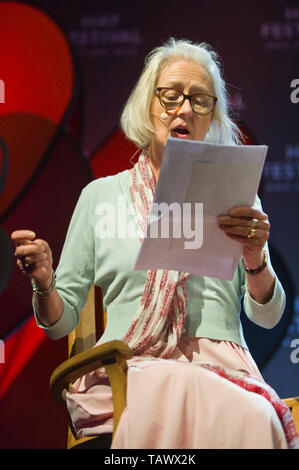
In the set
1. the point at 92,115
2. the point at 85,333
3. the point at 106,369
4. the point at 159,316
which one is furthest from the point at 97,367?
the point at 92,115

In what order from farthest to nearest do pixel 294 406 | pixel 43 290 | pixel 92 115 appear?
pixel 92 115 → pixel 294 406 → pixel 43 290

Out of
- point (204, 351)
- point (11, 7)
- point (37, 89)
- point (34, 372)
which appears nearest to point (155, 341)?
point (204, 351)

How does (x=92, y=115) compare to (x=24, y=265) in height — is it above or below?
A: above

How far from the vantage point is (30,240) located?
146 cm

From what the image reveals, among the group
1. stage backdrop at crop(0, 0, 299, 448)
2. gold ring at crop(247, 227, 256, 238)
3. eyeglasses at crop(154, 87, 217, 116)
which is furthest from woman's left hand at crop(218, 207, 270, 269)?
stage backdrop at crop(0, 0, 299, 448)

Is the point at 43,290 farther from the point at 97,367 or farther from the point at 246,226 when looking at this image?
the point at 246,226

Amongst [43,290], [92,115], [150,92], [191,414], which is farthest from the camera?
[92,115]

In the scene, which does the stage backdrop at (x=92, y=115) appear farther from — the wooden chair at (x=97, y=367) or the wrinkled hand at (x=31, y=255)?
the wrinkled hand at (x=31, y=255)

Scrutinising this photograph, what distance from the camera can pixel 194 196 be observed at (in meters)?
1.35

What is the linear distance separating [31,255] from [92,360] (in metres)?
0.30

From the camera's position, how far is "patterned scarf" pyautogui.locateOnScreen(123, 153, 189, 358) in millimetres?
1576

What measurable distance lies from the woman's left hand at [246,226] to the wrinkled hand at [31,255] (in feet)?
1.44

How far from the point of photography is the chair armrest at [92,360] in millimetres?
1313

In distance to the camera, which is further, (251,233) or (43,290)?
(43,290)
